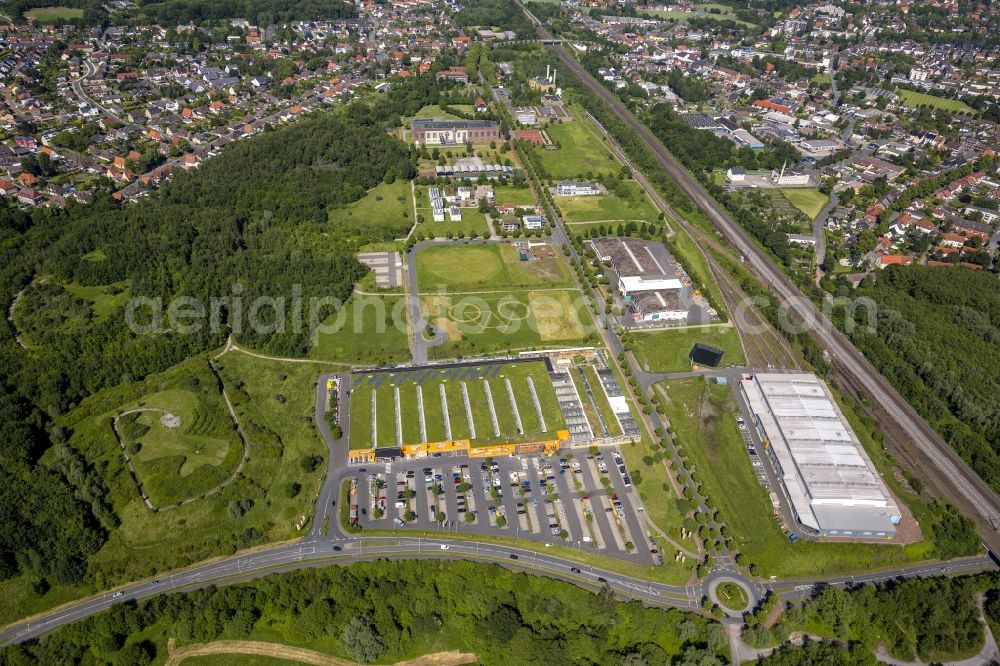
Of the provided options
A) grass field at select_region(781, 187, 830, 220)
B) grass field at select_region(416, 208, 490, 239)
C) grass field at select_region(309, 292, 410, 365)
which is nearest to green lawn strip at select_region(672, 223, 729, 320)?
grass field at select_region(781, 187, 830, 220)

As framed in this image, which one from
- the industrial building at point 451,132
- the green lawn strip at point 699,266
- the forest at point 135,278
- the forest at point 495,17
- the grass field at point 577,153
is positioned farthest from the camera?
the forest at point 495,17

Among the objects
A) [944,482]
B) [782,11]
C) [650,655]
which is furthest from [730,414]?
[782,11]

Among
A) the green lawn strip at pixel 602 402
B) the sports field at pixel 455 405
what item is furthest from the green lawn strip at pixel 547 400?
the green lawn strip at pixel 602 402

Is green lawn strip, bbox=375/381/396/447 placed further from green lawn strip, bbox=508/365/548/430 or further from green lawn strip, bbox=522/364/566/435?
green lawn strip, bbox=522/364/566/435

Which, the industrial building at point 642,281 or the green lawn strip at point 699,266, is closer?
the industrial building at point 642,281

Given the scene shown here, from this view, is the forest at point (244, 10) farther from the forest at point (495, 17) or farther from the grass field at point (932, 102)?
the grass field at point (932, 102)

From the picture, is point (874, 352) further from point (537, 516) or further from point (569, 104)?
point (569, 104)
